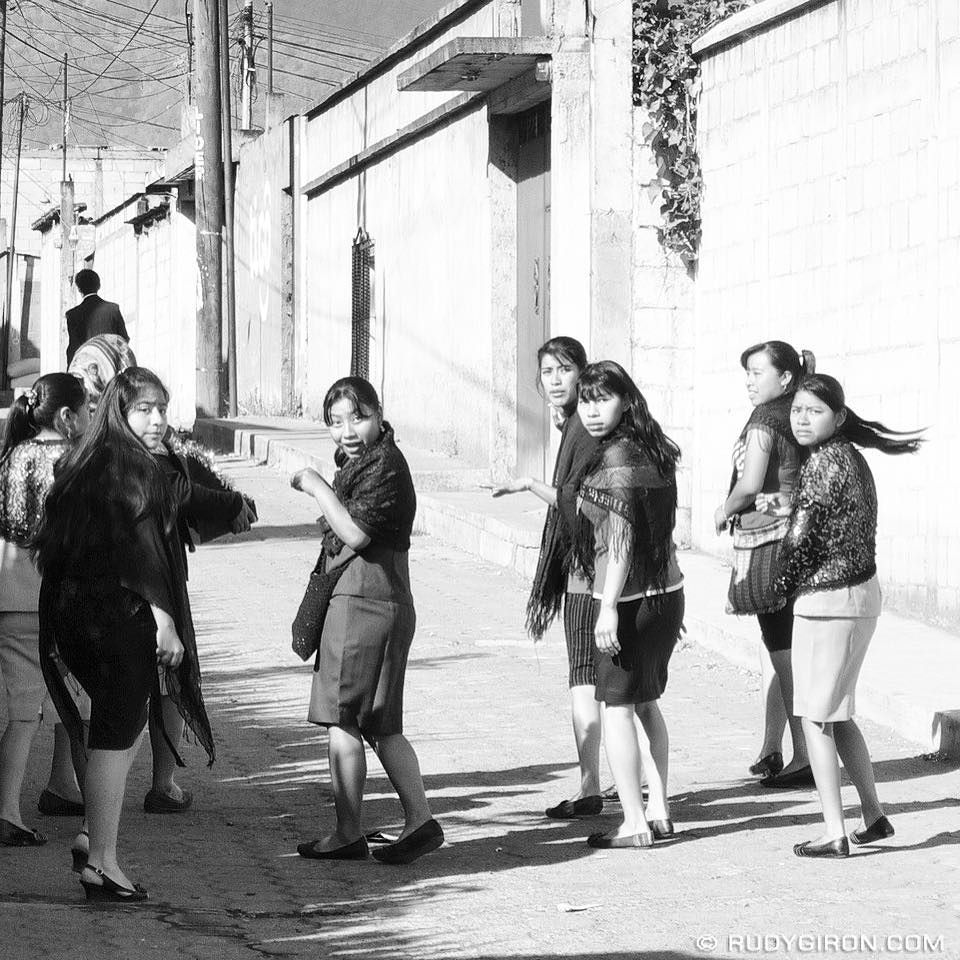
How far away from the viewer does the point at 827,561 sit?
5965 mm

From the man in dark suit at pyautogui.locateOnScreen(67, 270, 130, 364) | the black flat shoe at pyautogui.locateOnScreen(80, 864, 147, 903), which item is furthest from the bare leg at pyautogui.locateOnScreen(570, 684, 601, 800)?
the man in dark suit at pyautogui.locateOnScreen(67, 270, 130, 364)

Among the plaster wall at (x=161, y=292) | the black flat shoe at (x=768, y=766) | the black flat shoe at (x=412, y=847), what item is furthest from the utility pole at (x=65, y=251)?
the black flat shoe at (x=412, y=847)

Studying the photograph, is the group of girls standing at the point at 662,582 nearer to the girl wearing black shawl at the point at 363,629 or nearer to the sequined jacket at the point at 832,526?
the sequined jacket at the point at 832,526

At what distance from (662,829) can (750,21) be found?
725 centimetres

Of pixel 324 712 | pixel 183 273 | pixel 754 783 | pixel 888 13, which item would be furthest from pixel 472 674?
pixel 183 273

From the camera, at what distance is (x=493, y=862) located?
5891 mm

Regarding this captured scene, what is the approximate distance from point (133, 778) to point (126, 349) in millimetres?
2111

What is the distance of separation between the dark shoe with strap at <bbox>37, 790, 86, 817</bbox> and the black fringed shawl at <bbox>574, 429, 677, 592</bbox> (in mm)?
2213

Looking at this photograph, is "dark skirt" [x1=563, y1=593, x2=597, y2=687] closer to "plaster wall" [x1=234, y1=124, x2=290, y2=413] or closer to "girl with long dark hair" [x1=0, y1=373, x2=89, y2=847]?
"girl with long dark hair" [x1=0, y1=373, x2=89, y2=847]

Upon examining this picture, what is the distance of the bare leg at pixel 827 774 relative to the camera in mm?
5816

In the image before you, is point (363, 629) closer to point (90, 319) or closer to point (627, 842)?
point (627, 842)

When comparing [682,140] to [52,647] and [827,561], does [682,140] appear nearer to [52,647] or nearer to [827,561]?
[827,561]

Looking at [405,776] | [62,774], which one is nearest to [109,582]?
[405,776]

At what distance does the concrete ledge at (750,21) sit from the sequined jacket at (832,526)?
5.74m
